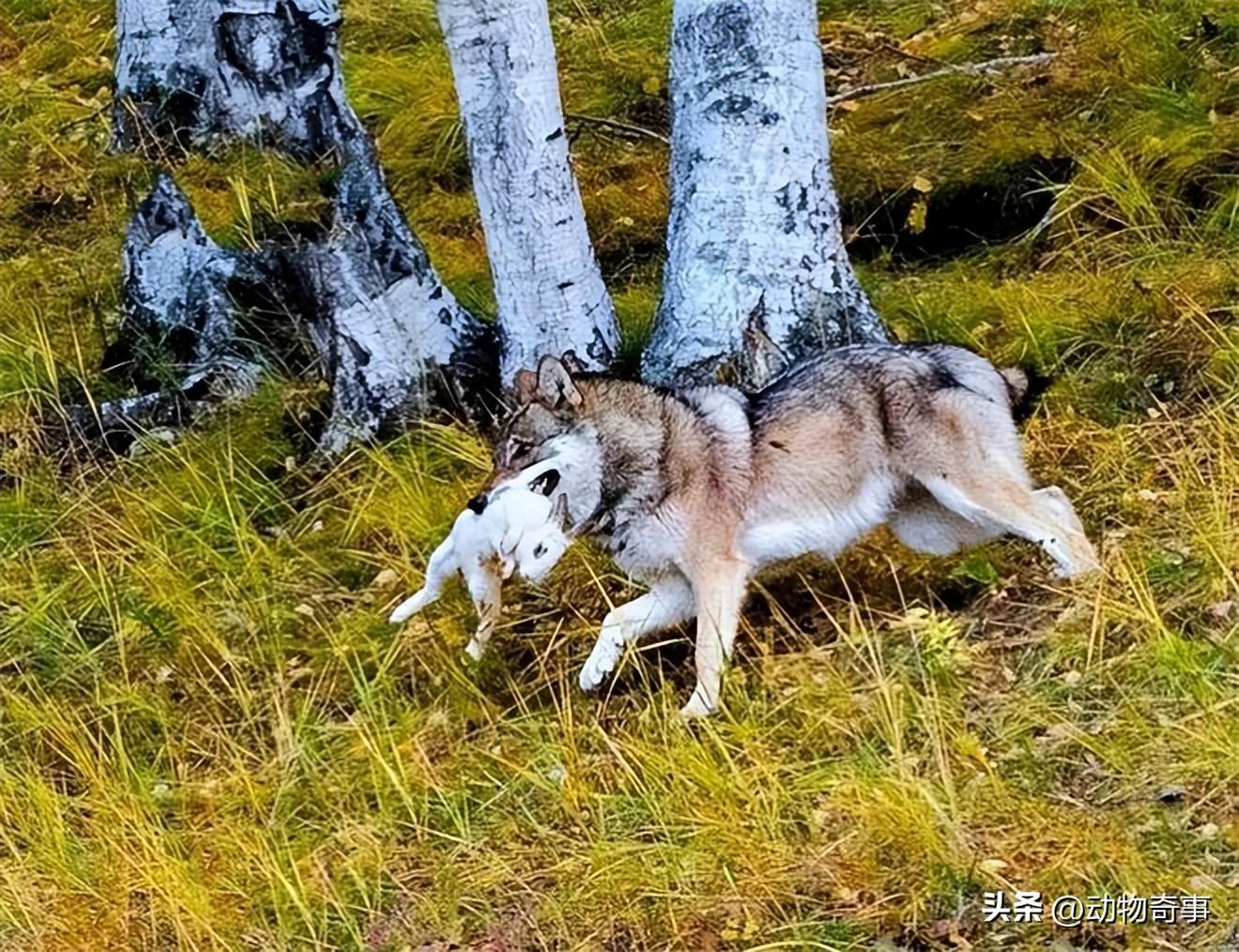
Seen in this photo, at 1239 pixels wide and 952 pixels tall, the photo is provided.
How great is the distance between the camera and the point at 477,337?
6.31 metres

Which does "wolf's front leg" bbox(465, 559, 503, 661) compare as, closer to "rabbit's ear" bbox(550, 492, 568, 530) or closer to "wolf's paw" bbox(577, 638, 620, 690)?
"rabbit's ear" bbox(550, 492, 568, 530)

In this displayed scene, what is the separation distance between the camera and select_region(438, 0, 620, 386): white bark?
558cm

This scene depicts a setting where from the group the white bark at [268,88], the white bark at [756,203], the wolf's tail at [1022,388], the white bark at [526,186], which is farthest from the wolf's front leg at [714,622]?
the white bark at [268,88]

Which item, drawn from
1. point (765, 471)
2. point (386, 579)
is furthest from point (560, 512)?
point (386, 579)

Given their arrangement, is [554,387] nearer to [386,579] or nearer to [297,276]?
[386,579]

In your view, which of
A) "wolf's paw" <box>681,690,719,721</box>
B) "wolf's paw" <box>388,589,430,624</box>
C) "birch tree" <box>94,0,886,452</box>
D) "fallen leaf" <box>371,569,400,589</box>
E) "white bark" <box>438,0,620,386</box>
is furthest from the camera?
"birch tree" <box>94,0,886,452</box>

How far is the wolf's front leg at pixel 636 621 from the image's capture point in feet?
15.2

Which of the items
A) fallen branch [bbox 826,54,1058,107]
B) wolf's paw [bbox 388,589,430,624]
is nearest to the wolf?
wolf's paw [bbox 388,589,430,624]

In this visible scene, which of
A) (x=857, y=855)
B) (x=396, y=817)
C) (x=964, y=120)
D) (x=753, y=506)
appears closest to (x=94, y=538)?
(x=396, y=817)

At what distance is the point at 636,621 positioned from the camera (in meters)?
4.69

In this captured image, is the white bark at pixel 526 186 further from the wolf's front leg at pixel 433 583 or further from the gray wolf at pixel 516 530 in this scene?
the gray wolf at pixel 516 530

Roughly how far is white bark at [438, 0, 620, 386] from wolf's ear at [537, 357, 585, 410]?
125 cm

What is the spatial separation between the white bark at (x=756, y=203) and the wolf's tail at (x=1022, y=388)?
697 mm

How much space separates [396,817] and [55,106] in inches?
273
